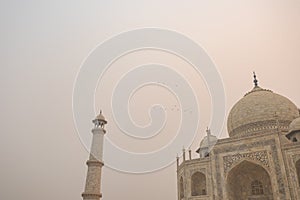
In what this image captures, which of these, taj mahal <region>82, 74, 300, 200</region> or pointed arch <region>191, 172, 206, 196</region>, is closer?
taj mahal <region>82, 74, 300, 200</region>

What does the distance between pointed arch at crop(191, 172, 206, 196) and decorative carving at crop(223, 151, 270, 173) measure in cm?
175

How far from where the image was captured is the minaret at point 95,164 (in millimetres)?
14258

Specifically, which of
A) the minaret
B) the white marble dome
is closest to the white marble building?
the white marble dome

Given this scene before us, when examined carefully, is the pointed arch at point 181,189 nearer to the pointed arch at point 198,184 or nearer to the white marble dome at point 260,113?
the pointed arch at point 198,184

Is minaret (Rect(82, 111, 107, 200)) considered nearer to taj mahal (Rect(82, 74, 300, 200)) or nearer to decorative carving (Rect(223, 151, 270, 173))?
taj mahal (Rect(82, 74, 300, 200))

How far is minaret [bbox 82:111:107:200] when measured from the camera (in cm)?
1426

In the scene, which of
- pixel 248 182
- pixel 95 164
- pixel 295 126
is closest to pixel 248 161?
pixel 248 182

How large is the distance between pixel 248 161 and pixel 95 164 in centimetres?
857

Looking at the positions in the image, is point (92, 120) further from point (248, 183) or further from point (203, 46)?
point (248, 183)

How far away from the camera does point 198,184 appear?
46.0 ft

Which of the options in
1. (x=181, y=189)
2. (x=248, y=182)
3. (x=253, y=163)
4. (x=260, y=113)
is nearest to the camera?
(x=253, y=163)

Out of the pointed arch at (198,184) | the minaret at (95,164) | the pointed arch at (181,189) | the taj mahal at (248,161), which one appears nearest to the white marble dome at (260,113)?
the taj mahal at (248,161)

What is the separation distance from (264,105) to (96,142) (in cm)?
1070

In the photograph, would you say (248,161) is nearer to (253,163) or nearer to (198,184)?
(253,163)
